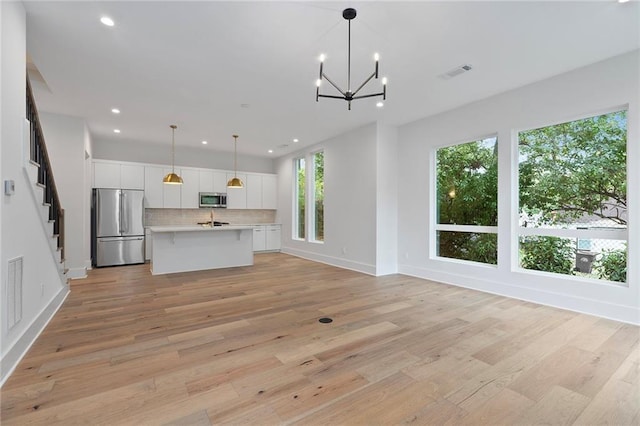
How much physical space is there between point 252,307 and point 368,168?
3461 millimetres

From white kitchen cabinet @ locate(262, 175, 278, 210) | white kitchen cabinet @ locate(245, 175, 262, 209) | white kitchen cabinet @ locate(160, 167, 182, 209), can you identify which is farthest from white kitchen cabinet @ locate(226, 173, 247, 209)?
white kitchen cabinet @ locate(160, 167, 182, 209)

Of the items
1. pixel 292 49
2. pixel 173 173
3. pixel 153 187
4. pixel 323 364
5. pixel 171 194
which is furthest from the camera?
pixel 171 194

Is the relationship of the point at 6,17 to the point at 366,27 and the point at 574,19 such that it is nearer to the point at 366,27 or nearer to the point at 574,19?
the point at 366,27

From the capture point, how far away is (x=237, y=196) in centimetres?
865

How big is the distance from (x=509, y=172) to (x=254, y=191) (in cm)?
660

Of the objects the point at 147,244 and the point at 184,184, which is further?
the point at 184,184

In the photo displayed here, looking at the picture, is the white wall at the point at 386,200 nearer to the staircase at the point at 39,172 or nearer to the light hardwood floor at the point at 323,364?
the light hardwood floor at the point at 323,364

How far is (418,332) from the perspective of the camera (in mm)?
2951

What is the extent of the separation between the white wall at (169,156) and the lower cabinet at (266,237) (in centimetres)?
186

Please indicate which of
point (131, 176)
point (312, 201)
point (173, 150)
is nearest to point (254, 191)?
point (312, 201)

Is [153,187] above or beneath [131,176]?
beneath

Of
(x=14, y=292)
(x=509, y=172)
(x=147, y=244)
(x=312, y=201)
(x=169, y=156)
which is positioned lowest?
(x=147, y=244)

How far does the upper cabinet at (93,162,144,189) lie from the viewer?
22.2 ft

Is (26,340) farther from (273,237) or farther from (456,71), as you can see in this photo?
(273,237)
